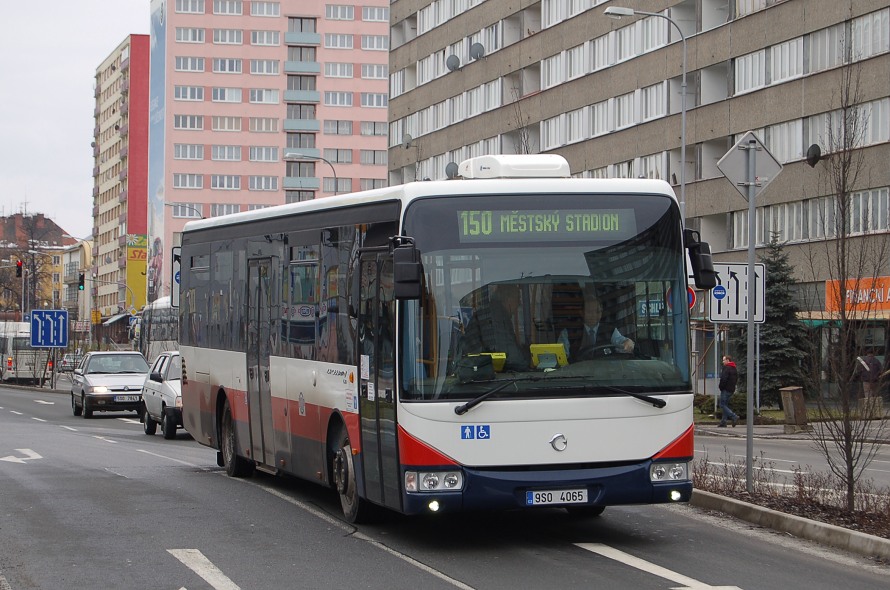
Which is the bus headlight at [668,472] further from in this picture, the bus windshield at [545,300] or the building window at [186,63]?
the building window at [186,63]

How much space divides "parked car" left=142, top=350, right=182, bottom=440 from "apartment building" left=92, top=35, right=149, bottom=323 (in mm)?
119578

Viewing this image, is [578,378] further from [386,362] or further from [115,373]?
[115,373]

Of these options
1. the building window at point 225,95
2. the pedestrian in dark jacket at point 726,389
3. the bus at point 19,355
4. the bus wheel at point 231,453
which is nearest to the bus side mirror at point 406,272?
the bus wheel at point 231,453

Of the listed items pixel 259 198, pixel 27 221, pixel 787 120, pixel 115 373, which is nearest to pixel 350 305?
pixel 115 373

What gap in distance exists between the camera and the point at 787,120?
4822 cm

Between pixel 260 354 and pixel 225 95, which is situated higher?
pixel 225 95

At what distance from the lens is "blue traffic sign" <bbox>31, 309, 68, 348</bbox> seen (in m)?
61.5

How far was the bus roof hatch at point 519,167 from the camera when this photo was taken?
1191 centimetres

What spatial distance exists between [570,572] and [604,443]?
1.38 metres

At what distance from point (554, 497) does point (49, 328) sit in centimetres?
5429

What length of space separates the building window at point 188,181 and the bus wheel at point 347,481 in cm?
12898

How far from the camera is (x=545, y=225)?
1123 centimetres

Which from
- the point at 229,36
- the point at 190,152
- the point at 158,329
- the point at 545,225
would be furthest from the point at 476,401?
the point at 190,152

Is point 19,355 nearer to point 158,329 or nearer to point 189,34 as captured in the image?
point 158,329
